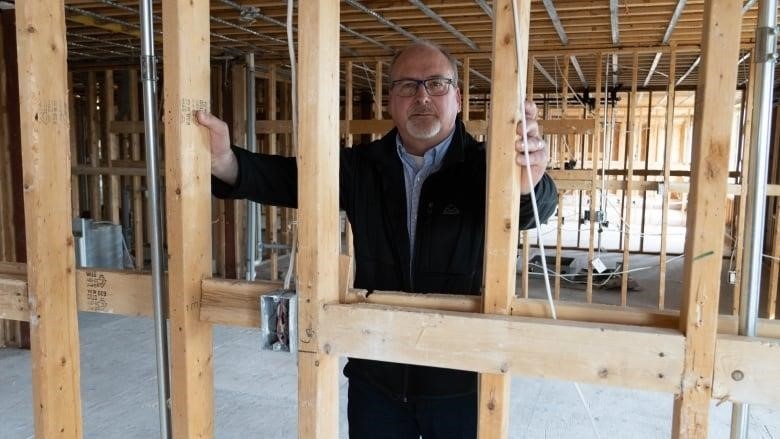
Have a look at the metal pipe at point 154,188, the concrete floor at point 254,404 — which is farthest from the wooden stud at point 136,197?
the metal pipe at point 154,188

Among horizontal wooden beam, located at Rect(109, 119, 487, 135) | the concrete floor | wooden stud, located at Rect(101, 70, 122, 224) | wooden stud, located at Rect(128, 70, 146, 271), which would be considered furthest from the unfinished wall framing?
wooden stud, located at Rect(101, 70, 122, 224)

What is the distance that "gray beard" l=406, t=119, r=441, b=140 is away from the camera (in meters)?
1.88

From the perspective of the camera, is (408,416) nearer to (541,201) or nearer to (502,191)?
(541,201)

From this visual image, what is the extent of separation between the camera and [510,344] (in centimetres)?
112

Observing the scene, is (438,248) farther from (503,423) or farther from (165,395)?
(165,395)

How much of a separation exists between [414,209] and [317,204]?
2.24ft

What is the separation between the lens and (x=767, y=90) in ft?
3.33

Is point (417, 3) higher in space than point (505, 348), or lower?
higher

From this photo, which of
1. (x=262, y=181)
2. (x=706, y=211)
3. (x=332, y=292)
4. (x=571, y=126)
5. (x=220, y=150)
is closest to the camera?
(x=706, y=211)

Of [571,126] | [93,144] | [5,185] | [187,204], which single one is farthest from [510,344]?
[93,144]

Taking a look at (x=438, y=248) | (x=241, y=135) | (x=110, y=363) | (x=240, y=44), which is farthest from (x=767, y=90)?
(x=241, y=135)

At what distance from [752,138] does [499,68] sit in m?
0.47

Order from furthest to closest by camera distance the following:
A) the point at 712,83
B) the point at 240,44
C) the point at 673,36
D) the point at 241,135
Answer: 1. the point at 241,135
2. the point at 240,44
3. the point at 673,36
4. the point at 712,83

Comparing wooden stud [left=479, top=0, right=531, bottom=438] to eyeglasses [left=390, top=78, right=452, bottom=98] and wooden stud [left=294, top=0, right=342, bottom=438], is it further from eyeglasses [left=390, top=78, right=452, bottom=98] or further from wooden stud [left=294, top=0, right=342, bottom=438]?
eyeglasses [left=390, top=78, right=452, bottom=98]
